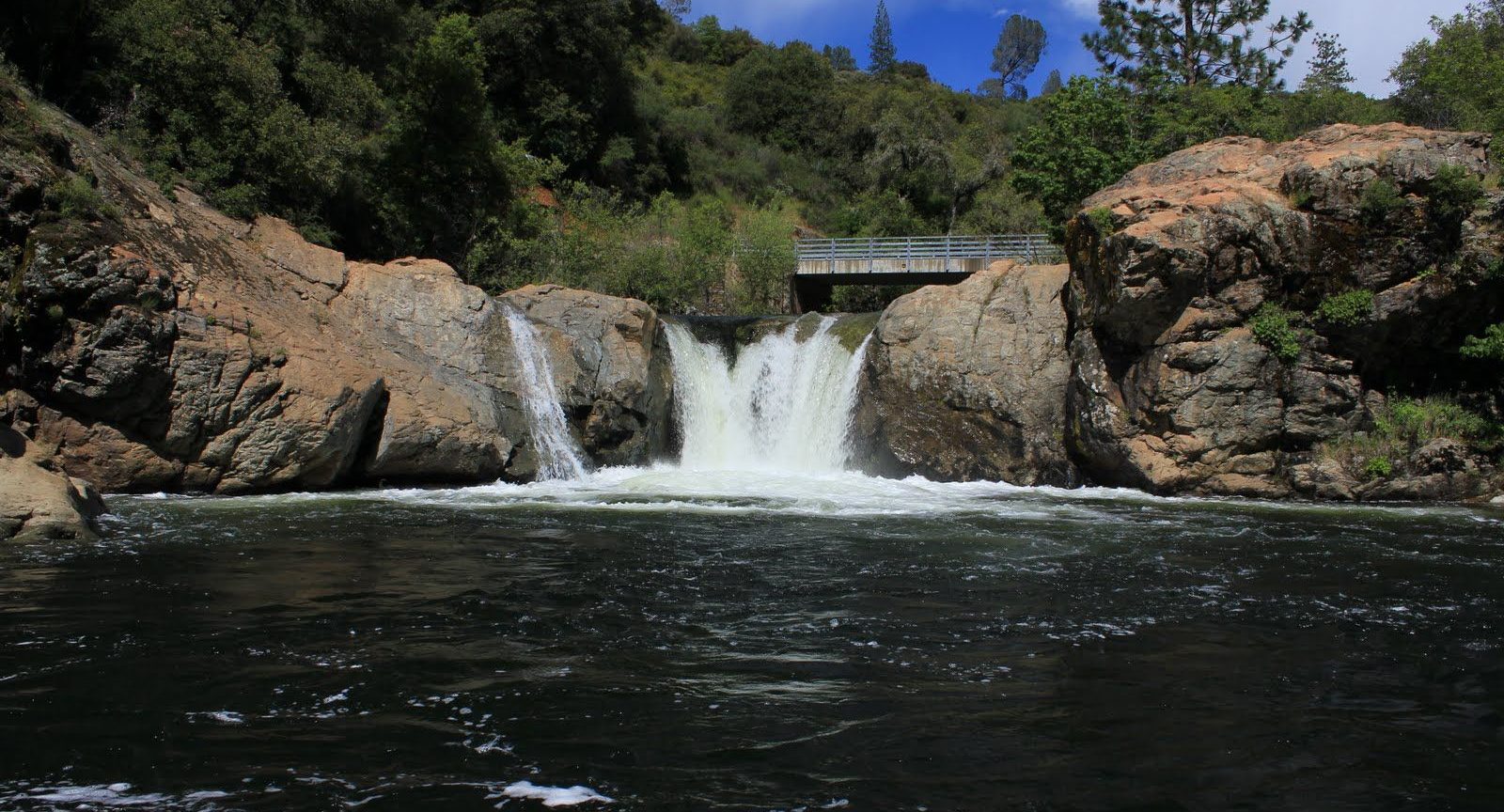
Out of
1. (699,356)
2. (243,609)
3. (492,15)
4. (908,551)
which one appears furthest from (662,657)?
(492,15)

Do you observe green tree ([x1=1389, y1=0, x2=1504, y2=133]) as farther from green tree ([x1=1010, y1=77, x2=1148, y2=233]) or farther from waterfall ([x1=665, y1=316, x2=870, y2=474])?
waterfall ([x1=665, y1=316, x2=870, y2=474])

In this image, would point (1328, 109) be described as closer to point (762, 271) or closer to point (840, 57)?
point (762, 271)

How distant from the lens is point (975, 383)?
66.5 feet

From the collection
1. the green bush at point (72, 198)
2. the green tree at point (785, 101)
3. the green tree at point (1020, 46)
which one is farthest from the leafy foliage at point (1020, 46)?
the green bush at point (72, 198)

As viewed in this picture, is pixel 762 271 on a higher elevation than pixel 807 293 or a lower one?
higher

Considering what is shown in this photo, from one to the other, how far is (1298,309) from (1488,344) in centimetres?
309

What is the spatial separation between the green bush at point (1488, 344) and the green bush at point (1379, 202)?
8.56 feet

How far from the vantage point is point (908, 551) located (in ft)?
35.6

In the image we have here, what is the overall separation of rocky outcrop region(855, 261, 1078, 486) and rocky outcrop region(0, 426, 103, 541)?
14581mm

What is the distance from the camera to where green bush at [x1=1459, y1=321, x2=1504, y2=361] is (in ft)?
55.2

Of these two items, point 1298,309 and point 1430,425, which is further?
point 1298,309

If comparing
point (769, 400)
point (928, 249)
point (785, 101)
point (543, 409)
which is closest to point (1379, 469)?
point (769, 400)

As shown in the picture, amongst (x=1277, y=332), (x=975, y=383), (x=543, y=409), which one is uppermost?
(x=1277, y=332)

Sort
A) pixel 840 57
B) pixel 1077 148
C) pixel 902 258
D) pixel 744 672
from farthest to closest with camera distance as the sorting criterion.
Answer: pixel 840 57, pixel 902 258, pixel 1077 148, pixel 744 672
